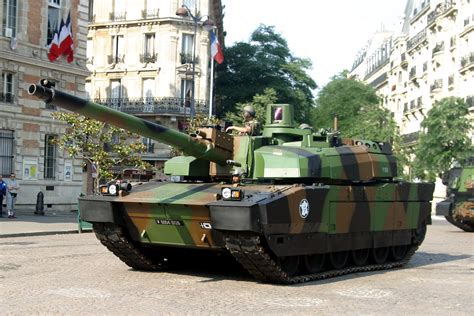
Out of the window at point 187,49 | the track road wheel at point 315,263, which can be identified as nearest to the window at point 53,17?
the window at point 187,49

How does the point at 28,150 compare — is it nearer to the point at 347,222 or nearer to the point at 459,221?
the point at 459,221

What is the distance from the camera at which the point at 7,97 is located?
28.7 metres

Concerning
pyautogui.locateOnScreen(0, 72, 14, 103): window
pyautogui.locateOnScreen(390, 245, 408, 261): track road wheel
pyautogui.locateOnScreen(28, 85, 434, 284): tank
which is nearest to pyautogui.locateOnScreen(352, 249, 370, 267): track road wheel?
pyautogui.locateOnScreen(28, 85, 434, 284): tank

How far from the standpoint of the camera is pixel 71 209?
31719mm

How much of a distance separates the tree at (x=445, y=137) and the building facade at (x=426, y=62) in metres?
4.65

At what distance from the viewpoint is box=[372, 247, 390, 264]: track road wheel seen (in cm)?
1457

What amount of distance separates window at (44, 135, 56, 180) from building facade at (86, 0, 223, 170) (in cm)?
1528

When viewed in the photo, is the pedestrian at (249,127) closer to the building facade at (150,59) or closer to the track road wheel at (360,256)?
the track road wheel at (360,256)

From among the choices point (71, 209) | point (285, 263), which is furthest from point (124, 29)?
point (285, 263)

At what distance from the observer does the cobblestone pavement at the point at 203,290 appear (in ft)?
30.7

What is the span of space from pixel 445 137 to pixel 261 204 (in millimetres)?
36834

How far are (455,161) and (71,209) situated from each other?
81.7ft

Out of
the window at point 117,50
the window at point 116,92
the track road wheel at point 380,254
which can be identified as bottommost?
the track road wheel at point 380,254

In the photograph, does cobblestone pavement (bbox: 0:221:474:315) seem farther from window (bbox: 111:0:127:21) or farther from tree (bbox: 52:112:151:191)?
window (bbox: 111:0:127:21)
